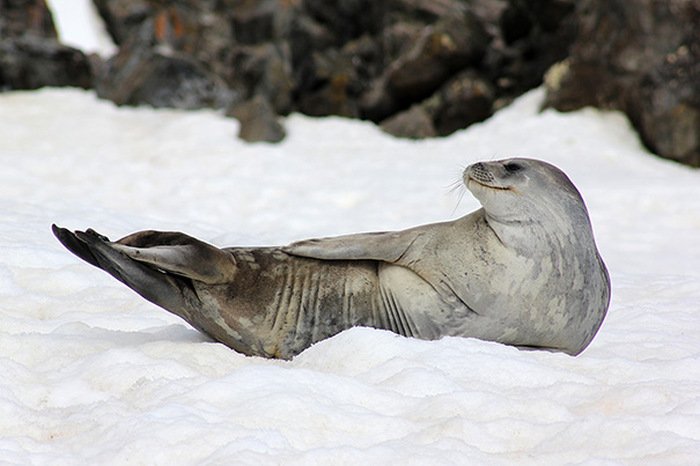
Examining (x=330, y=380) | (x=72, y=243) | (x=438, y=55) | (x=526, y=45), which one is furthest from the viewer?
(x=526, y=45)

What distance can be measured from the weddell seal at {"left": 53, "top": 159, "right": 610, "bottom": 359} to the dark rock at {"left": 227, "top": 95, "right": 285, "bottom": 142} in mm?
8261

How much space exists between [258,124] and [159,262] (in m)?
8.76

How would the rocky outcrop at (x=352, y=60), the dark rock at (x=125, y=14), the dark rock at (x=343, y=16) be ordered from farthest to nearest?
the dark rock at (x=125, y=14), the dark rock at (x=343, y=16), the rocky outcrop at (x=352, y=60)

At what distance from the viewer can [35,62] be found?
13164mm

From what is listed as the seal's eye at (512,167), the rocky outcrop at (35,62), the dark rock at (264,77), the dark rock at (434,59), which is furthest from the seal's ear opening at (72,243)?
the dark rock at (434,59)

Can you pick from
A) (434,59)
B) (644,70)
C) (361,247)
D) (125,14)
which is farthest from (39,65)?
(361,247)

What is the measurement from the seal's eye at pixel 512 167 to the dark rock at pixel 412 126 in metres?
9.46

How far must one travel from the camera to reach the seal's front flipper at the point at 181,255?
2.92 m

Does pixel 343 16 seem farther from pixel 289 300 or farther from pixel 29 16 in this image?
pixel 289 300

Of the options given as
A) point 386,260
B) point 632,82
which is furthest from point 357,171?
point 386,260

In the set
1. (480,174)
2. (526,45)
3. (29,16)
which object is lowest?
(29,16)

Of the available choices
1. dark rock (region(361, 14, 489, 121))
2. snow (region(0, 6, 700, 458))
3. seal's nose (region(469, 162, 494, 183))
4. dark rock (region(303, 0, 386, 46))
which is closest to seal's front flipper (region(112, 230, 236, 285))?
snow (region(0, 6, 700, 458))

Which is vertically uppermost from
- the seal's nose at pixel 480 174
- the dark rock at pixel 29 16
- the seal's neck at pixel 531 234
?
the seal's nose at pixel 480 174

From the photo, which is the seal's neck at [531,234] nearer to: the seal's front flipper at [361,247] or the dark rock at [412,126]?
the seal's front flipper at [361,247]
